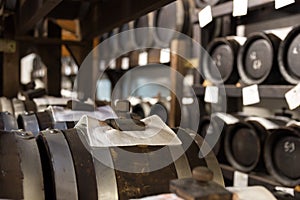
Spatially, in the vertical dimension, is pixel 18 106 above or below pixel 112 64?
below

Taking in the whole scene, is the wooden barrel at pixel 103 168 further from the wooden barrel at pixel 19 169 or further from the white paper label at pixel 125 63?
the white paper label at pixel 125 63

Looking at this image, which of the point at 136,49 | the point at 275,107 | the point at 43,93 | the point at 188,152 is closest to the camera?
the point at 188,152

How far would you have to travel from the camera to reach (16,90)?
299cm

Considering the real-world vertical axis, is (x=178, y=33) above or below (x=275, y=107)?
above

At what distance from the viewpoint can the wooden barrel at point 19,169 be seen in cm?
103

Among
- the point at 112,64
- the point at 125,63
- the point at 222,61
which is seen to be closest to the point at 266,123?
the point at 222,61

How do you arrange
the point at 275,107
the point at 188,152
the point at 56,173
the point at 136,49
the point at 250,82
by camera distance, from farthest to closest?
the point at 136,49, the point at 275,107, the point at 250,82, the point at 188,152, the point at 56,173

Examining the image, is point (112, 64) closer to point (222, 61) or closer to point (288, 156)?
point (222, 61)

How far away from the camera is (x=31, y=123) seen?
1.79 meters

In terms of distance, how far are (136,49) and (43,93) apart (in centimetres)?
156

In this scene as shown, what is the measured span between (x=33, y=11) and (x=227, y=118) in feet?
5.56

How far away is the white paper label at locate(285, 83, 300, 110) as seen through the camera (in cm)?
215

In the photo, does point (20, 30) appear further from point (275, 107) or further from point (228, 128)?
point (275, 107)

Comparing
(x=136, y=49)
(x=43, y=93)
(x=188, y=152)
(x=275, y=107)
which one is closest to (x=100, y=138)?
(x=188, y=152)
